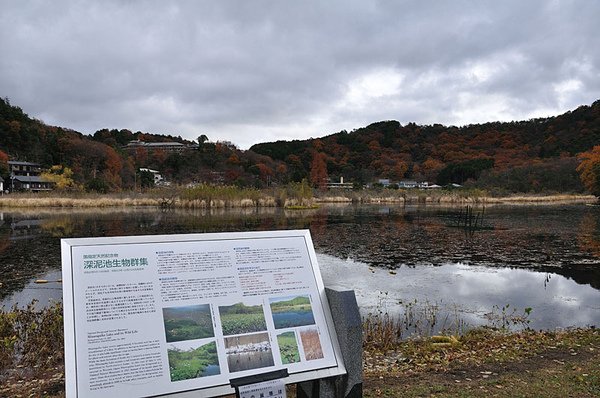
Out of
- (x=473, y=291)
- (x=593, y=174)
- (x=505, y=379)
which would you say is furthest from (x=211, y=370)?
(x=593, y=174)

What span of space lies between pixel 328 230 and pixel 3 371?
49.2 ft

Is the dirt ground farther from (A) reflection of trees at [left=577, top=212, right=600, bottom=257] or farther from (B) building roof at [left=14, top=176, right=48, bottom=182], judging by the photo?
(B) building roof at [left=14, top=176, right=48, bottom=182]

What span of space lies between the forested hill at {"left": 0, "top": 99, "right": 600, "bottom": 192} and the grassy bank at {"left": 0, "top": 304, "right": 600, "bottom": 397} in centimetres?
4225

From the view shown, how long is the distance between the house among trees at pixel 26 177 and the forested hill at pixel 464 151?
3746 centimetres

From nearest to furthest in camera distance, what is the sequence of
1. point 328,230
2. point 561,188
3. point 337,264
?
point 337,264 < point 328,230 < point 561,188

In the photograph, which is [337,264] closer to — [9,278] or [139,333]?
[9,278]

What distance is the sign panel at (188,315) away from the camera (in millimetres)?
2639

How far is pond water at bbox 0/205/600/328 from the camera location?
835cm

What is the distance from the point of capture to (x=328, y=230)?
1939 cm

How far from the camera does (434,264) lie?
12109mm

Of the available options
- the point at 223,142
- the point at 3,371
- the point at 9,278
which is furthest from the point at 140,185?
the point at 3,371

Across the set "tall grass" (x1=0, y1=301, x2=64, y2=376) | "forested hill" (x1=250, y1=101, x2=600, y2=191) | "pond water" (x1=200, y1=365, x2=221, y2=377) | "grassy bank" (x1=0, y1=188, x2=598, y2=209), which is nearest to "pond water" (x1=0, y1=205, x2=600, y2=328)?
"pond water" (x1=200, y1=365, x2=221, y2=377)

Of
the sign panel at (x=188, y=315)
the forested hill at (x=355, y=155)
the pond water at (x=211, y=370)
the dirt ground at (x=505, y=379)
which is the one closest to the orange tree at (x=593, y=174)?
the forested hill at (x=355, y=155)

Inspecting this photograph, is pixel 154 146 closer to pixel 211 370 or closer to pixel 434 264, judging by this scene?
pixel 434 264
